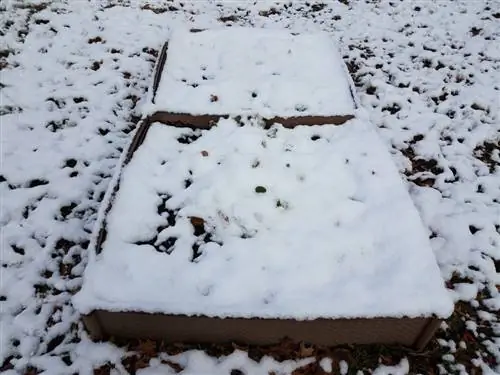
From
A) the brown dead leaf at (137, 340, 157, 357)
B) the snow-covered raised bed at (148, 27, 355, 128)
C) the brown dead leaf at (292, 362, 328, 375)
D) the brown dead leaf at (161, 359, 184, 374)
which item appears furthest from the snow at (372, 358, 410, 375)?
the snow-covered raised bed at (148, 27, 355, 128)

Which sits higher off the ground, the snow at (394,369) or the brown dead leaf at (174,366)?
the snow at (394,369)

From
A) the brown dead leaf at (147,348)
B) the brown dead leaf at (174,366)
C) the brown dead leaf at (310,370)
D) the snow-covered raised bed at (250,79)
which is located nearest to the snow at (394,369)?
the brown dead leaf at (310,370)

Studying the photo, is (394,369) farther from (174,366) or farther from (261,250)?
(174,366)

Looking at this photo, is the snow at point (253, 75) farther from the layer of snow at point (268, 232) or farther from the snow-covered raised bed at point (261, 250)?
the snow-covered raised bed at point (261, 250)

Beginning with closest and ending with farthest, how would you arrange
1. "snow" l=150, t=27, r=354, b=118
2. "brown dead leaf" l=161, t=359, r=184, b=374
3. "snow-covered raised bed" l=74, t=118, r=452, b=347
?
"snow-covered raised bed" l=74, t=118, r=452, b=347 → "brown dead leaf" l=161, t=359, r=184, b=374 → "snow" l=150, t=27, r=354, b=118

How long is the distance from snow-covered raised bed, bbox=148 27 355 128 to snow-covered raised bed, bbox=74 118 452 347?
0.31 m

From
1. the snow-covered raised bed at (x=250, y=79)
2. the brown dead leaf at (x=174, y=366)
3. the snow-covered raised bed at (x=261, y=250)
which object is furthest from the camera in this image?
the snow-covered raised bed at (x=250, y=79)

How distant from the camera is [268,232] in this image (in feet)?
8.20

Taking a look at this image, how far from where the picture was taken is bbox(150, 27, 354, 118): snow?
3357 mm

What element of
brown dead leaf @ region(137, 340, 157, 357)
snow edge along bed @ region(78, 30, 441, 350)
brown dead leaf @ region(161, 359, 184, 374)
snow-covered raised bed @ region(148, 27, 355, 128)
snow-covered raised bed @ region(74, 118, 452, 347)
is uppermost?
snow-covered raised bed @ region(148, 27, 355, 128)

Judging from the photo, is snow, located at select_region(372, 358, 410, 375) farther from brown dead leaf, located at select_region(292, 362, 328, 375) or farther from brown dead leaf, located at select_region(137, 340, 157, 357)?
brown dead leaf, located at select_region(137, 340, 157, 357)

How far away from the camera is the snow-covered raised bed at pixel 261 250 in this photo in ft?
7.17

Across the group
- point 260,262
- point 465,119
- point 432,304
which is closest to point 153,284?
point 260,262

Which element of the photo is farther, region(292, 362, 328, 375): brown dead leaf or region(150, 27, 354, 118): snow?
region(150, 27, 354, 118): snow
